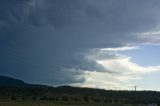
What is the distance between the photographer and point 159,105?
535 ft
